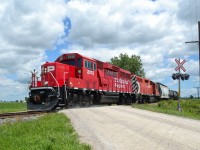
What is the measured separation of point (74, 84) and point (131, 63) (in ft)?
256

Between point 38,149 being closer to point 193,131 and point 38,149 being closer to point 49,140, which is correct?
point 49,140

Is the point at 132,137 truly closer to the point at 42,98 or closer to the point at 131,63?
the point at 42,98

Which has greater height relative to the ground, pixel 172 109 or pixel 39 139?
pixel 39 139

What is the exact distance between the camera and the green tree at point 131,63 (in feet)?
329

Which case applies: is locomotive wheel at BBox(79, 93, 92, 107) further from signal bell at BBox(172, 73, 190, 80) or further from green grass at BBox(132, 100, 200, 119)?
signal bell at BBox(172, 73, 190, 80)

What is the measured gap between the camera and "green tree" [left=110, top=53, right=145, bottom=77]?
10031cm

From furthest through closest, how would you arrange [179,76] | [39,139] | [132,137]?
1. [179,76]
2. [132,137]
3. [39,139]

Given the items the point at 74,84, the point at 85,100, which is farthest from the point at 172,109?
the point at 74,84

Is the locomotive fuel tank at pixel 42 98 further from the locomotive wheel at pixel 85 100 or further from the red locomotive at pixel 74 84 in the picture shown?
the locomotive wheel at pixel 85 100

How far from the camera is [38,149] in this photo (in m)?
8.17

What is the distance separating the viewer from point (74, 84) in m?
23.1

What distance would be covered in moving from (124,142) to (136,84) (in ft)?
102

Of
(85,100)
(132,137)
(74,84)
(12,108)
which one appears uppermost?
(74,84)

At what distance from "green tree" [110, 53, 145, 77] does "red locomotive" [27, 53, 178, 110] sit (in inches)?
2644
